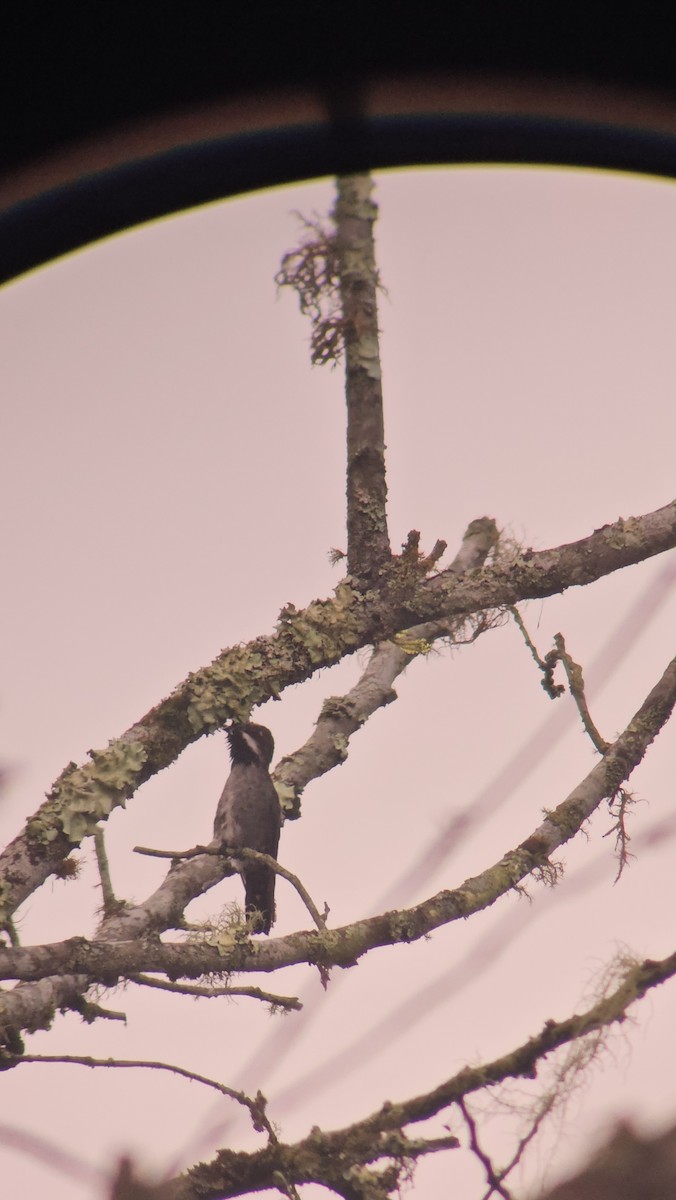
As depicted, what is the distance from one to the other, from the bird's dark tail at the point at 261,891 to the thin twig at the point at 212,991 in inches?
34.6

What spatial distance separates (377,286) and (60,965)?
223 cm

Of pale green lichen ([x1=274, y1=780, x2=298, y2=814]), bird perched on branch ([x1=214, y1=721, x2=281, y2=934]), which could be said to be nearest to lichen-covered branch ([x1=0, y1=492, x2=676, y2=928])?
bird perched on branch ([x1=214, y1=721, x2=281, y2=934])

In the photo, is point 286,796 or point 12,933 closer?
point 12,933

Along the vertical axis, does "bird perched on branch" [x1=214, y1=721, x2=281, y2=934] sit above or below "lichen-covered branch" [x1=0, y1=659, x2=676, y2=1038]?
above

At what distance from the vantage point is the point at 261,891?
3535mm

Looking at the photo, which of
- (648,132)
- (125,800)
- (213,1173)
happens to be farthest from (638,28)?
(213,1173)

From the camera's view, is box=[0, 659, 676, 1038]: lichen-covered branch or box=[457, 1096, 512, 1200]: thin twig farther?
box=[0, 659, 676, 1038]: lichen-covered branch

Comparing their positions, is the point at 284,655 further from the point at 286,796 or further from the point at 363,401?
the point at 286,796

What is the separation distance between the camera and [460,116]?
153 cm

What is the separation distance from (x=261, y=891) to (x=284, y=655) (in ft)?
3.31

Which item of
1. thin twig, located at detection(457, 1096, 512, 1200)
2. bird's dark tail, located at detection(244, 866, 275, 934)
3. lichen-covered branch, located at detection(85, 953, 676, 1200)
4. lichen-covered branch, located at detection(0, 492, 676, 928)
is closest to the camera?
thin twig, located at detection(457, 1096, 512, 1200)

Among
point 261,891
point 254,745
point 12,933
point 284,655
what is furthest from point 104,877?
point 254,745

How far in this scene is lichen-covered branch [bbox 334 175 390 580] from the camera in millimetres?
3115

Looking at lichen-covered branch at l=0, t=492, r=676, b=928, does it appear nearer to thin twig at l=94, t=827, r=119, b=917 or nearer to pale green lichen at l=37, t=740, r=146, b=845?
pale green lichen at l=37, t=740, r=146, b=845
